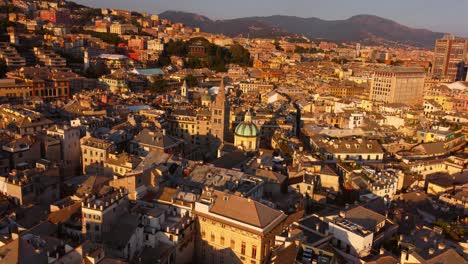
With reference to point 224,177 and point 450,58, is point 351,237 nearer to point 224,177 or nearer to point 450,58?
point 224,177

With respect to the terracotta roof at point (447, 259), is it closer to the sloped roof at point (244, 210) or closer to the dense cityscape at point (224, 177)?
the dense cityscape at point (224, 177)

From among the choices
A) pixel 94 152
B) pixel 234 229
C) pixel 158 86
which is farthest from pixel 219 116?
pixel 158 86

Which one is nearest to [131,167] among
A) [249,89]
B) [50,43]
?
[249,89]

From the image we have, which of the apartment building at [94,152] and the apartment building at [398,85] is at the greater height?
the apartment building at [398,85]

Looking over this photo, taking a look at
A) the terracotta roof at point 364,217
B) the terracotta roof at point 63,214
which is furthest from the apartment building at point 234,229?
the terracotta roof at point 63,214

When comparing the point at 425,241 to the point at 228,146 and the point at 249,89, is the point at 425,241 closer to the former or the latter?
the point at 228,146

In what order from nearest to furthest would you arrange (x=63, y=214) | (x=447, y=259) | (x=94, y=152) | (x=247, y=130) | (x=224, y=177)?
(x=447, y=259)
(x=63, y=214)
(x=224, y=177)
(x=94, y=152)
(x=247, y=130)

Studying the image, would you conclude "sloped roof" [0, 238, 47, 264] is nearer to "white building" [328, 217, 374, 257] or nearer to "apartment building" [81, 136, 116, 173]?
"white building" [328, 217, 374, 257]
